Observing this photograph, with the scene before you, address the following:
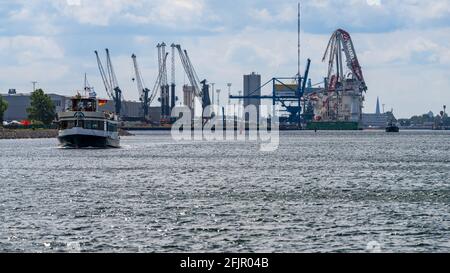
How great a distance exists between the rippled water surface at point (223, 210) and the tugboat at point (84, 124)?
4552 centimetres

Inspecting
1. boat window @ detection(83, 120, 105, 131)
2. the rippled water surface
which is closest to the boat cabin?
boat window @ detection(83, 120, 105, 131)

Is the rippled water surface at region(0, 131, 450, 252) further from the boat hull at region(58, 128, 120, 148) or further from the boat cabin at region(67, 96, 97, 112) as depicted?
the boat cabin at region(67, 96, 97, 112)

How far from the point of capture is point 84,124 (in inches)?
5620

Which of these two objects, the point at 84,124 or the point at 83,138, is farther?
the point at 83,138

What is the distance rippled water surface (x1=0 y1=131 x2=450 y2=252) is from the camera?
1674 inches

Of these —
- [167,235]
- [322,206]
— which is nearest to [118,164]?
[322,206]

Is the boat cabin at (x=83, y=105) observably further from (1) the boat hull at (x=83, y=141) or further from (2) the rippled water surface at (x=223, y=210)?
(2) the rippled water surface at (x=223, y=210)

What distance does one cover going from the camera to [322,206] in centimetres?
5788

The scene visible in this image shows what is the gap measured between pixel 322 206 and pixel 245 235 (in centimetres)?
1394

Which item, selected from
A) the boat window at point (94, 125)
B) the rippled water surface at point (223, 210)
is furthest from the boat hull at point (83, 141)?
the rippled water surface at point (223, 210)

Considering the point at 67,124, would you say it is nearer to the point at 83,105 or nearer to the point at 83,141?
the point at 83,141

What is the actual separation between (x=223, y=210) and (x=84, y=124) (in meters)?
89.5

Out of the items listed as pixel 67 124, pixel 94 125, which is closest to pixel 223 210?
pixel 94 125
